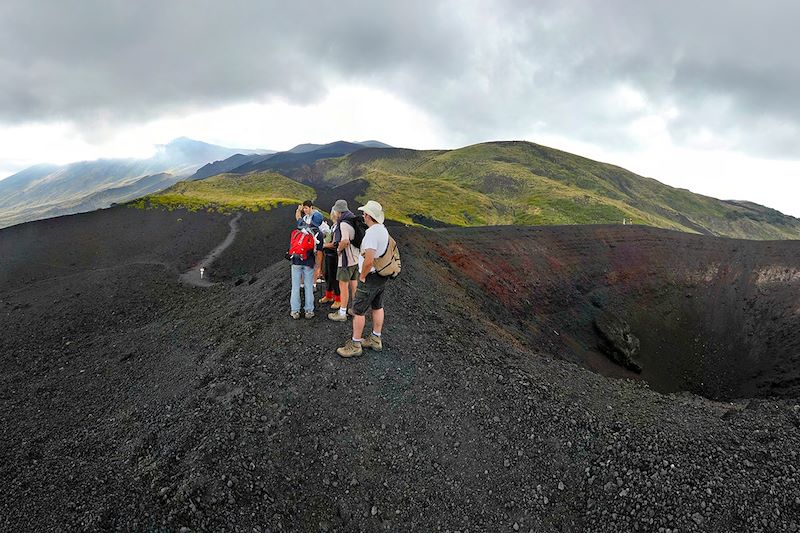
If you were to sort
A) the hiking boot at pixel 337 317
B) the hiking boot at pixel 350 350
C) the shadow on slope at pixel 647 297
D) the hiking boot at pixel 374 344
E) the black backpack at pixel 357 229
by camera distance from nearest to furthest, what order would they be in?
the hiking boot at pixel 350 350
the black backpack at pixel 357 229
the hiking boot at pixel 374 344
the hiking boot at pixel 337 317
the shadow on slope at pixel 647 297

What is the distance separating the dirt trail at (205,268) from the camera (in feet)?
74.7

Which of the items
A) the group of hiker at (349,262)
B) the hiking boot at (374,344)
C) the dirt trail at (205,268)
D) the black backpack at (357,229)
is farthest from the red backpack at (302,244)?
the dirt trail at (205,268)

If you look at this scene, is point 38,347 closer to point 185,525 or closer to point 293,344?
point 293,344

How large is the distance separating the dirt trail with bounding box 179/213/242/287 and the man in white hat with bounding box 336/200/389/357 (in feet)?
54.9

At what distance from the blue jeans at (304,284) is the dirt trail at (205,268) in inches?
578

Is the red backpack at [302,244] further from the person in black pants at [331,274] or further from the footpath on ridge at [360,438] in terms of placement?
the footpath on ridge at [360,438]

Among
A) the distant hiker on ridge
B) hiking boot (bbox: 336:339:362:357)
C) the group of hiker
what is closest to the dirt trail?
the group of hiker

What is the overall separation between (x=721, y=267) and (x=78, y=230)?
5312 centimetres

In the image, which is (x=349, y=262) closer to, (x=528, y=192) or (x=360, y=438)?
(x=360, y=438)

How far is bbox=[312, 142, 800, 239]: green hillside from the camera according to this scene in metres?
79.7

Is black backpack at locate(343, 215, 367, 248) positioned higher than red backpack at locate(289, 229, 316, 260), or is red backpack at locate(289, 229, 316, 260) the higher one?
black backpack at locate(343, 215, 367, 248)

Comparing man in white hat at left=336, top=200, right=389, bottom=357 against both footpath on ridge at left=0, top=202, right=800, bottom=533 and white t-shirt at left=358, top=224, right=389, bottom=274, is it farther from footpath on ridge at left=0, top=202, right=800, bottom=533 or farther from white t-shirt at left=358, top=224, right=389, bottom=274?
footpath on ridge at left=0, top=202, right=800, bottom=533

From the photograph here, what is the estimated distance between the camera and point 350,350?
8.23m

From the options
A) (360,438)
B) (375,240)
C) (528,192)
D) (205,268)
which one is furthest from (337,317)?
(528,192)
